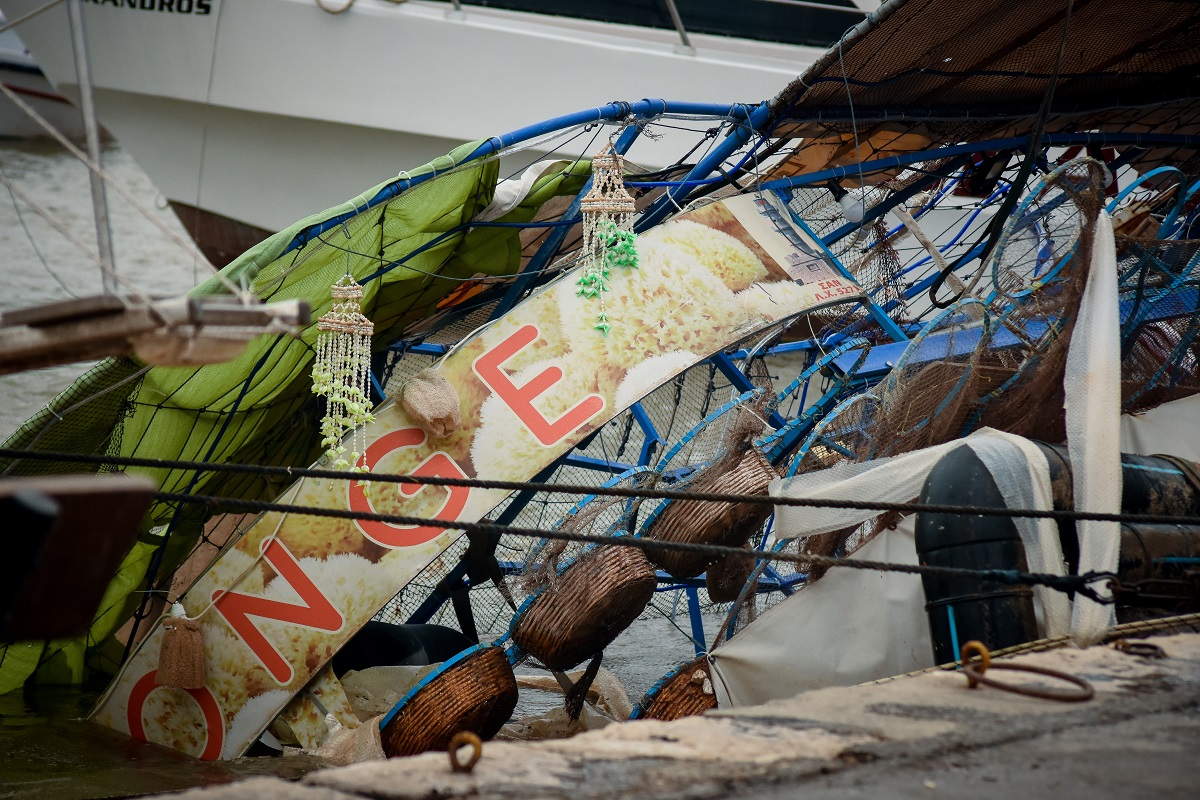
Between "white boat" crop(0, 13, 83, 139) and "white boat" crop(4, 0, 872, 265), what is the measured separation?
1780 millimetres

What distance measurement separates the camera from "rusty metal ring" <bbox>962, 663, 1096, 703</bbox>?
2.88 m

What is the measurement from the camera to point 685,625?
9.02 metres

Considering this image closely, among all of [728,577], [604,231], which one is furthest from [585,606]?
[604,231]

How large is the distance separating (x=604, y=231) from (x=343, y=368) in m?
1.51

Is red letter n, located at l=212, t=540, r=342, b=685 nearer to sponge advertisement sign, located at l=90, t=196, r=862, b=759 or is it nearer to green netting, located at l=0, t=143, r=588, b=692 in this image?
sponge advertisement sign, located at l=90, t=196, r=862, b=759

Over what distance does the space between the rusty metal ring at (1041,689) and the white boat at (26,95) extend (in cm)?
1206

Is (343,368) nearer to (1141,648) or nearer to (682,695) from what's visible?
(682,695)

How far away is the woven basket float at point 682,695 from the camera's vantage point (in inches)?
197

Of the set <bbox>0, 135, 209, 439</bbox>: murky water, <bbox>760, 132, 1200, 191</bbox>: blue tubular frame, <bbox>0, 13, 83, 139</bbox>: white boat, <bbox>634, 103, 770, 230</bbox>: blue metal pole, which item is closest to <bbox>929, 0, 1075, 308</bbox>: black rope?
<bbox>760, 132, 1200, 191</bbox>: blue tubular frame

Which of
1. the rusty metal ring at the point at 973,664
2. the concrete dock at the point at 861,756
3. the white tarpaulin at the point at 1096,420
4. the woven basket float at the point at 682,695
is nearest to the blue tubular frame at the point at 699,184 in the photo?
the woven basket float at the point at 682,695

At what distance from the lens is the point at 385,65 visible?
35.1ft

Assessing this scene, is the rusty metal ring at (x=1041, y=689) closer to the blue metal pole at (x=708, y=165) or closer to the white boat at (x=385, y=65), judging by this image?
the blue metal pole at (x=708, y=165)

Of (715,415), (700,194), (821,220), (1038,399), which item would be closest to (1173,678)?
(1038,399)

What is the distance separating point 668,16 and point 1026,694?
9.27 m
